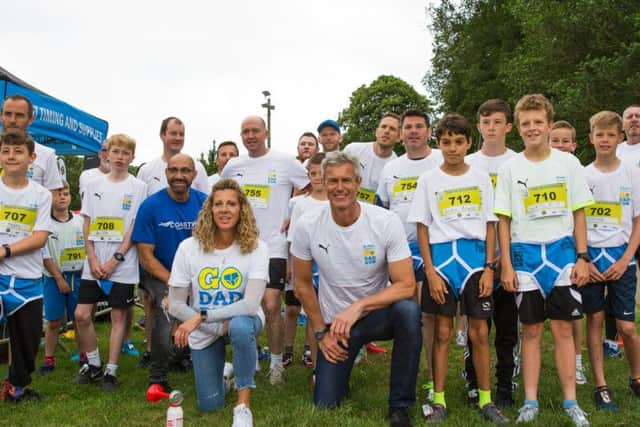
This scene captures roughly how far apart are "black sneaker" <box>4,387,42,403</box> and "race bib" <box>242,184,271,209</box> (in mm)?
2394

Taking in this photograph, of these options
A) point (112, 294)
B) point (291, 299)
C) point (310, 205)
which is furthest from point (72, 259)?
point (310, 205)

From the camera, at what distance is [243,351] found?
3.79 m

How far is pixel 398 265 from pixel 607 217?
174cm

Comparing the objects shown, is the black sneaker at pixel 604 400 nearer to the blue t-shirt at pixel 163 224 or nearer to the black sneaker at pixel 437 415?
the black sneaker at pixel 437 415

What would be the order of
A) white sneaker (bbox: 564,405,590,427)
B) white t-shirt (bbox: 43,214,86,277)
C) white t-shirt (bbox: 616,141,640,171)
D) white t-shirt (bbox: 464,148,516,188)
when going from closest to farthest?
white sneaker (bbox: 564,405,590,427) < white t-shirt (bbox: 464,148,516,188) < white t-shirt (bbox: 616,141,640,171) < white t-shirt (bbox: 43,214,86,277)

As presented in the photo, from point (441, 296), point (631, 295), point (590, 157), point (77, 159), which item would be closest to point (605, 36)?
point (590, 157)

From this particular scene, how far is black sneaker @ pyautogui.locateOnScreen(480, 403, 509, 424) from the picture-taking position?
3549mm

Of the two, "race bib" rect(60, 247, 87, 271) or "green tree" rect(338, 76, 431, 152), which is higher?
"green tree" rect(338, 76, 431, 152)

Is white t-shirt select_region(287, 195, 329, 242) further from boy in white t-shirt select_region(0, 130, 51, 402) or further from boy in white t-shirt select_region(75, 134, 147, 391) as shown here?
boy in white t-shirt select_region(0, 130, 51, 402)

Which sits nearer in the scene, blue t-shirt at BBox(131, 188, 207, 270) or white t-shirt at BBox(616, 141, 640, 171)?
blue t-shirt at BBox(131, 188, 207, 270)

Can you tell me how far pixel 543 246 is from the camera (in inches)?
146

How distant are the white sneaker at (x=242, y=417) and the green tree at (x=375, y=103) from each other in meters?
38.2

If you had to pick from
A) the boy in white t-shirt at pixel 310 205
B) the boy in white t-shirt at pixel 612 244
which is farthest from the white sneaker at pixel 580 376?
the boy in white t-shirt at pixel 310 205

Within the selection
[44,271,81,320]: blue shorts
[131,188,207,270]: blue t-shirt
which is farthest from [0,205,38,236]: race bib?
[44,271,81,320]: blue shorts
